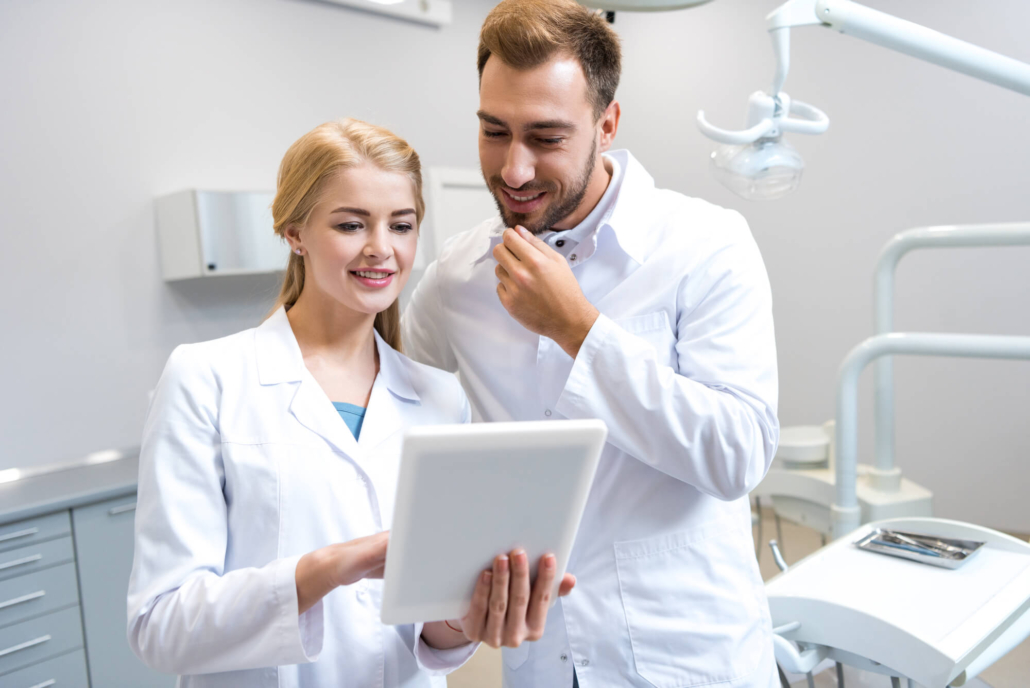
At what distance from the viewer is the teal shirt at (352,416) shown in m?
1.28

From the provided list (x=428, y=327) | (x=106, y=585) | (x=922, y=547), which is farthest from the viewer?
(x=106, y=585)

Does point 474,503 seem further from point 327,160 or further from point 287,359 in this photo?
point 327,160

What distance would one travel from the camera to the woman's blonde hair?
127 centimetres

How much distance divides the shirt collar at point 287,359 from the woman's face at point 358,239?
0.10 meters

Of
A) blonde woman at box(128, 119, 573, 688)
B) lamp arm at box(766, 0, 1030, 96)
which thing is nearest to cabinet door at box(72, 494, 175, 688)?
blonde woman at box(128, 119, 573, 688)

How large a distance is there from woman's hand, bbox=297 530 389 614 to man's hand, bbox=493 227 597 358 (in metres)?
0.42

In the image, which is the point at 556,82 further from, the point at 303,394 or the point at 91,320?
the point at 91,320

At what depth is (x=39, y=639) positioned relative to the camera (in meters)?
2.52

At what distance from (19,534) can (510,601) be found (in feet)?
7.42

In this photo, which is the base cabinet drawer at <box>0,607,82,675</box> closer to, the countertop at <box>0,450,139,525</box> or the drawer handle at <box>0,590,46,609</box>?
the drawer handle at <box>0,590,46,609</box>

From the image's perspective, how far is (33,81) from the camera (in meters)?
2.97

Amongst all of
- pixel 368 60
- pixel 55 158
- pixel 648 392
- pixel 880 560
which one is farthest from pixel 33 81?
pixel 880 560

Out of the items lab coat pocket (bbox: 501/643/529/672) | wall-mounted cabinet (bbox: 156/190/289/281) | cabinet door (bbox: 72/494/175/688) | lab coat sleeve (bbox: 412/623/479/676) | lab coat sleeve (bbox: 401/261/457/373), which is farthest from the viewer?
wall-mounted cabinet (bbox: 156/190/289/281)

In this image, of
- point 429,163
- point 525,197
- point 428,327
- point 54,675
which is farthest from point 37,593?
point 429,163
